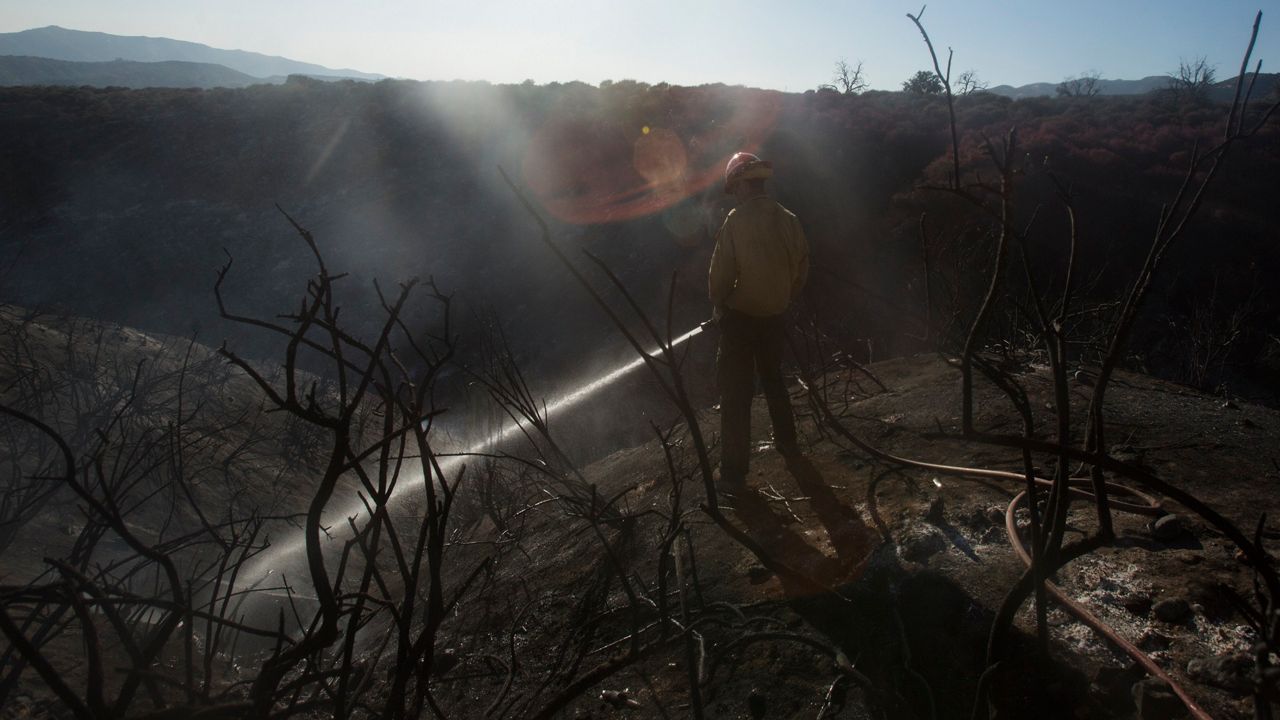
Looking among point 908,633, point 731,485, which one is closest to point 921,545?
point 908,633

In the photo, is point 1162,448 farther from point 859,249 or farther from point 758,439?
point 859,249

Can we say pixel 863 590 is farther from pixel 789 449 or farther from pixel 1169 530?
pixel 789 449

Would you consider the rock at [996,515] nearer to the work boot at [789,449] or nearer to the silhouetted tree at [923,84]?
the work boot at [789,449]

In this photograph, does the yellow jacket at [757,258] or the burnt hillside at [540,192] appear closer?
the yellow jacket at [757,258]

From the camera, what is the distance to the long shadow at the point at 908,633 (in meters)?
1.94

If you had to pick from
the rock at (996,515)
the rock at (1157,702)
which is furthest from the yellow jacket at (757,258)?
the rock at (1157,702)

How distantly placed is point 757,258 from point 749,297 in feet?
0.67

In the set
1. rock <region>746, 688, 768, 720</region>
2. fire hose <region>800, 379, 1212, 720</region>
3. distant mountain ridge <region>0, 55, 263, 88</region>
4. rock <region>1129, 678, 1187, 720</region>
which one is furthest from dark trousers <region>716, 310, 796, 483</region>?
distant mountain ridge <region>0, 55, 263, 88</region>

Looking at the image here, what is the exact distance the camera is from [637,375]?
32.8 ft

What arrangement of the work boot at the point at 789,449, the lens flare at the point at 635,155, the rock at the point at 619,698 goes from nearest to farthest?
1. the rock at the point at 619,698
2. the work boot at the point at 789,449
3. the lens flare at the point at 635,155

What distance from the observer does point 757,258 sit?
4.02 metres

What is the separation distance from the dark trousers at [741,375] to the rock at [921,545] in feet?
4.30

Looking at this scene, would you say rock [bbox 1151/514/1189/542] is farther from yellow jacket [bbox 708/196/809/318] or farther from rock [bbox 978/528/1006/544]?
yellow jacket [bbox 708/196/809/318]

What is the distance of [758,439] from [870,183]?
19.3 m
